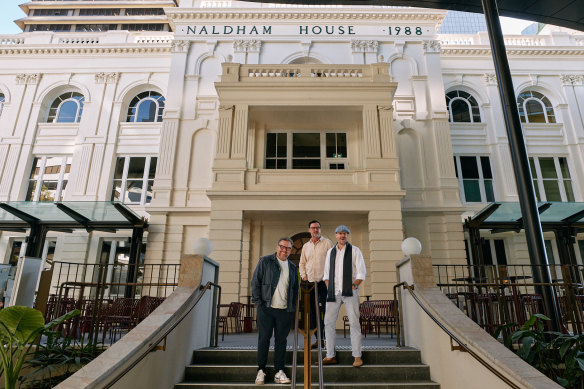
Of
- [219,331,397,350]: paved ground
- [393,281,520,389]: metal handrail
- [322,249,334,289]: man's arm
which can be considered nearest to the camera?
[393,281,520,389]: metal handrail

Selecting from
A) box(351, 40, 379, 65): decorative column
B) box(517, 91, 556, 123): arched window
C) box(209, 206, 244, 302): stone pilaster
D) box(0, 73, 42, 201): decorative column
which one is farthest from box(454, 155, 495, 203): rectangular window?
box(0, 73, 42, 201): decorative column

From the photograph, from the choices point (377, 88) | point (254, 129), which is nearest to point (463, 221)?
point (377, 88)

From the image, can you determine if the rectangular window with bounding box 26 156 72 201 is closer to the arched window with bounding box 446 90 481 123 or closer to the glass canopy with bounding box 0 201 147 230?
the glass canopy with bounding box 0 201 147 230

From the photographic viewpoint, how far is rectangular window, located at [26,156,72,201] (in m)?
18.3

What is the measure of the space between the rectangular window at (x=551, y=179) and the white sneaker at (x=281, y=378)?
17.5m

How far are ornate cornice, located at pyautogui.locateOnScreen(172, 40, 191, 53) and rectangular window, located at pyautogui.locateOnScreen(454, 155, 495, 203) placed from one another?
14219mm

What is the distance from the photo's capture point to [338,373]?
18.5 feet

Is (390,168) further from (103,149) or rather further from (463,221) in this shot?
(103,149)

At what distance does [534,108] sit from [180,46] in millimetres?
18497

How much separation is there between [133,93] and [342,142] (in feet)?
37.8

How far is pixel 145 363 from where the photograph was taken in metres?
4.57

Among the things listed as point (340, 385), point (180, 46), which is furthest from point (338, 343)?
point (180, 46)

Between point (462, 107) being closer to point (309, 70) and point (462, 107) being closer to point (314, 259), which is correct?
point (309, 70)

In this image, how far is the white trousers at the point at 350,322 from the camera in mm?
5805
